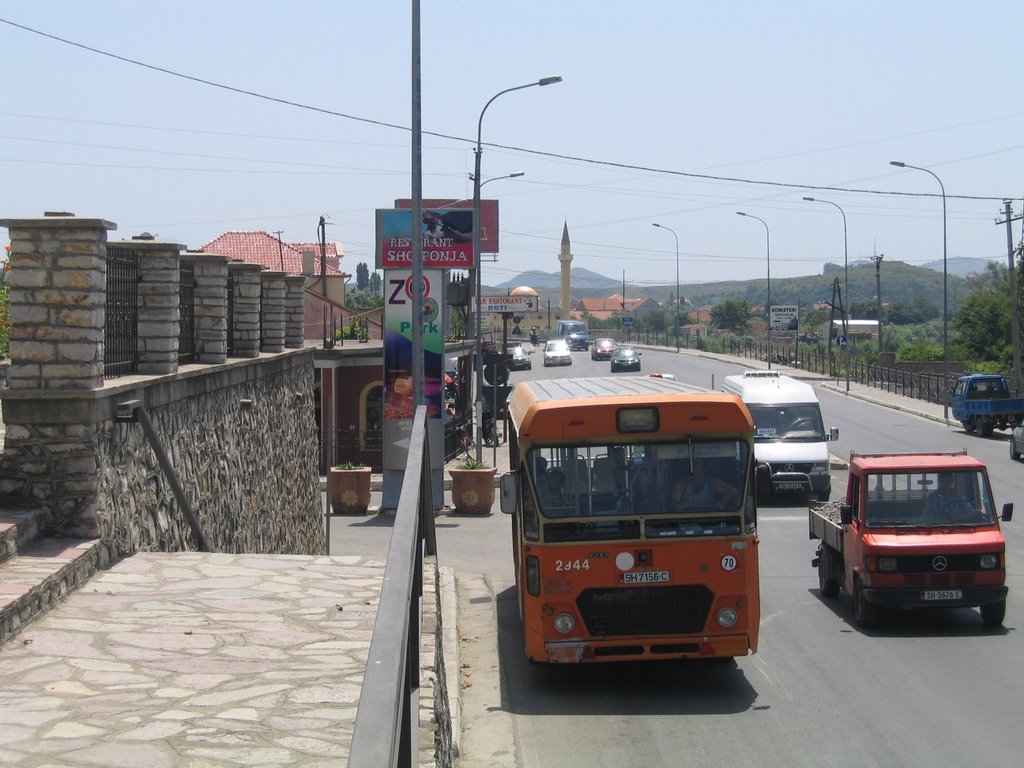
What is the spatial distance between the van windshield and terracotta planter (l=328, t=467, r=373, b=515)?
27.2ft

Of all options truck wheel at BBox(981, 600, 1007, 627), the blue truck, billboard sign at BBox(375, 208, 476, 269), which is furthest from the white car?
truck wheel at BBox(981, 600, 1007, 627)

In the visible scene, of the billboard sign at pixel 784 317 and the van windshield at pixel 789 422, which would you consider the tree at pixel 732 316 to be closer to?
the billboard sign at pixel 784 317

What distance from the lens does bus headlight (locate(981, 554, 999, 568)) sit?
12.8 meters

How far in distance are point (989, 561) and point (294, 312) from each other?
1084cm

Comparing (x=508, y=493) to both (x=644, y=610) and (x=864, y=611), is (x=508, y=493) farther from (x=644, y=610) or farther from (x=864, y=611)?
(x=864, y=611)

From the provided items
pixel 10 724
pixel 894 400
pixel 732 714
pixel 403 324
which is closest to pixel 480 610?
pixel 732 714

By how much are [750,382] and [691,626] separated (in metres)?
15.9

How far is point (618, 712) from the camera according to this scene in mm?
10148

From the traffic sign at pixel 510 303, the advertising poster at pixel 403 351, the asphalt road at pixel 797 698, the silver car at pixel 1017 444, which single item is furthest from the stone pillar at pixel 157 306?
the traffic sign at pixel 510 303

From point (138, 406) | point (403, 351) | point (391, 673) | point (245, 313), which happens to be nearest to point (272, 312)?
point (245, 313)

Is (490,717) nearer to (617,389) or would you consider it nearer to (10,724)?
(617,389)

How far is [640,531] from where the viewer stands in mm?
10391

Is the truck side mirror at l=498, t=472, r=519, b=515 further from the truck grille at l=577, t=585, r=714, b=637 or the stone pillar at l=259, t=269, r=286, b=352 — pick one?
the stone pillar at l=259, t=269, r=286, b=352

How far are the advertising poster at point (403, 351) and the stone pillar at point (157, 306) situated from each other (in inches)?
531
